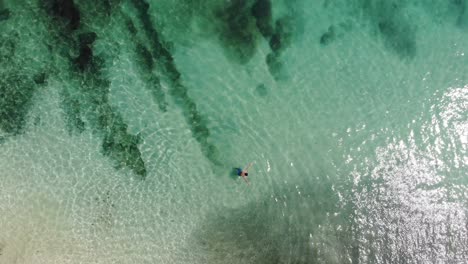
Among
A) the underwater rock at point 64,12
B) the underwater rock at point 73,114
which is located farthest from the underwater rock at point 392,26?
the underwater rock at point 73,114

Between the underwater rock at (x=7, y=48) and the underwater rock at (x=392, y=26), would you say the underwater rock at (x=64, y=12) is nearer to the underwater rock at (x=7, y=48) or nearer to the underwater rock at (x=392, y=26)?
the underwater rock at (x=7, y=48)

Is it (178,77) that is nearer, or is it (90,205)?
(90,205)

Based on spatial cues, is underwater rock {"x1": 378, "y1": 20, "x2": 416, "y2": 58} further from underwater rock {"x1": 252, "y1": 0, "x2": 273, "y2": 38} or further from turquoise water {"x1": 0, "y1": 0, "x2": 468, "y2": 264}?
underwater rock {"x1": 252, "y1": 0, "x2": 273, "y2": 38}

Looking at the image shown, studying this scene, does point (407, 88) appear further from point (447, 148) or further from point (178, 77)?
point (178, 77)

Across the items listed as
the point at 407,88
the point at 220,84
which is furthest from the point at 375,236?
the point at 220,84

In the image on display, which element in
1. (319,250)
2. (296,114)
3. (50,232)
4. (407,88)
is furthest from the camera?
(407,88)

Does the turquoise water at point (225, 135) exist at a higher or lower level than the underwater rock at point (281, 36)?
lower

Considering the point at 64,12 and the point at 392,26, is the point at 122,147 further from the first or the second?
the point at 392,26

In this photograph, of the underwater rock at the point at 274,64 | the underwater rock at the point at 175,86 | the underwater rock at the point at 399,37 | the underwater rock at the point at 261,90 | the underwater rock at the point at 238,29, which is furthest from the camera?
the underwater rock at the point at 399,37

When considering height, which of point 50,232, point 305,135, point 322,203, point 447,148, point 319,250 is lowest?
point 50,232
